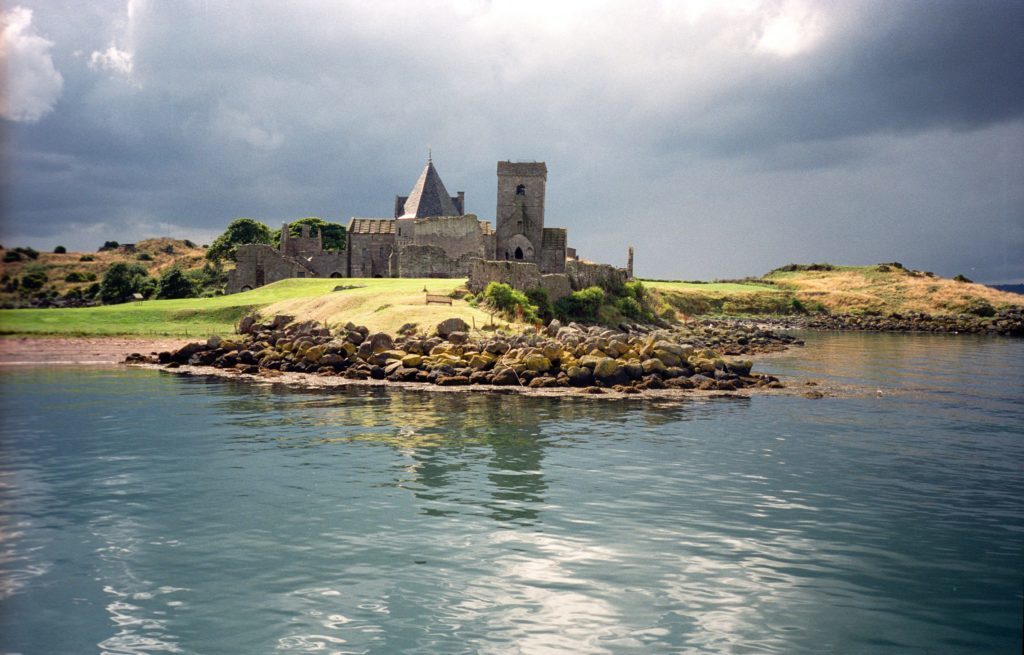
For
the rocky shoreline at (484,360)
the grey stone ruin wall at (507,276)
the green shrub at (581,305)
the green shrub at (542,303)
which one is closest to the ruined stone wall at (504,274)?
the grey stone ruin wall at (507,276)

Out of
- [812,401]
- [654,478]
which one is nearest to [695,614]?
[654,478]

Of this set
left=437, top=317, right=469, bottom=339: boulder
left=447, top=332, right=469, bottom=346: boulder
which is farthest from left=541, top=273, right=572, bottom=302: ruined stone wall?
left=447, top=332, right=469, bottom=346: boulder

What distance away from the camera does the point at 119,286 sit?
73.4m

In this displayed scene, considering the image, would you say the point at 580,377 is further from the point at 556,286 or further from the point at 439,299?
the point at 556,286

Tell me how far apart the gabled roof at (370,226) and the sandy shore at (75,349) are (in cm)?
3214

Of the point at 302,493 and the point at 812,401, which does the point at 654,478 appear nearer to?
the point at 302,493

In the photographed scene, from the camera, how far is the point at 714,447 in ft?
57.1

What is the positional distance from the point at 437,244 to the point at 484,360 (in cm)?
3343

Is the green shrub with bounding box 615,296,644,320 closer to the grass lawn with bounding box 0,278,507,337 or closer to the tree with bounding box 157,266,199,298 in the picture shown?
the grass lawn with bounding box 0,278,507,337

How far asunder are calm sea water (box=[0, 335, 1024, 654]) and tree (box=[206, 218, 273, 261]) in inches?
2984

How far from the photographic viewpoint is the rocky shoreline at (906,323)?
69312 mm

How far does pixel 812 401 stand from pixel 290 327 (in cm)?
2543

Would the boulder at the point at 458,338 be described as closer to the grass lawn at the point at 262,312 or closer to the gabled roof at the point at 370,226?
the grass lawn at the point at 262,312

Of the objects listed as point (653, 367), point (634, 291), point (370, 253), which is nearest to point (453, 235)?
point (370, 253)
